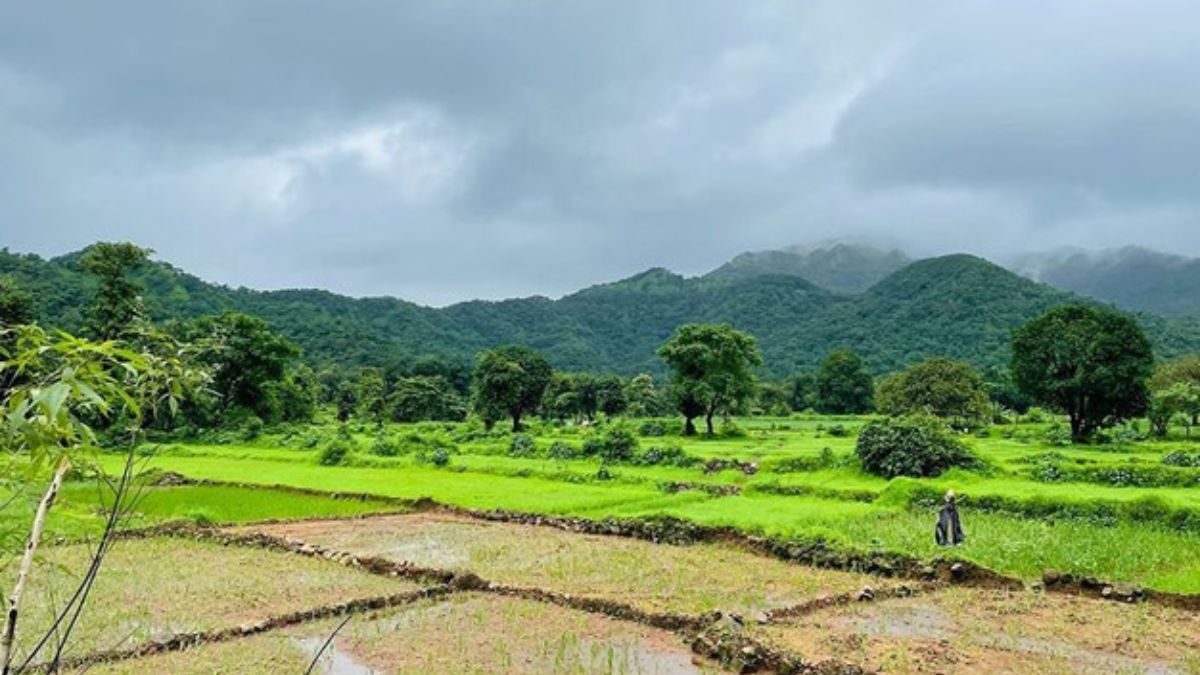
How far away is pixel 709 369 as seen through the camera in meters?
49.0

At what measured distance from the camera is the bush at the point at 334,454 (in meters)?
41.3

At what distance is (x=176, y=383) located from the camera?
3094 mm

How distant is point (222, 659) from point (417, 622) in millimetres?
3116

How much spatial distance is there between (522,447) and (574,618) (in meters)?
27.9

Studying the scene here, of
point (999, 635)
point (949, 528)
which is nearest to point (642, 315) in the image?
point (949, 528)

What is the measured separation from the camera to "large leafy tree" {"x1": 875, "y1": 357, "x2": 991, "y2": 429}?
174 feet

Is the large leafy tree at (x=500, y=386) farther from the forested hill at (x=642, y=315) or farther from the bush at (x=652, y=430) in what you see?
the forested hill at (x=642, y=315)

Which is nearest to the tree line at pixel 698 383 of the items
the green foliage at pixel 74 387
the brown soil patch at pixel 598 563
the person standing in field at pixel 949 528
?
the green foliage at pixel 74 387

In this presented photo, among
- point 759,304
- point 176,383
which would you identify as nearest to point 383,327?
point 759,304

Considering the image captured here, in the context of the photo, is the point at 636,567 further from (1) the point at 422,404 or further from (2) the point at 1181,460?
(1) the point at 422,404

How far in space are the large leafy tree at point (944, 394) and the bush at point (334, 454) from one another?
32.0m

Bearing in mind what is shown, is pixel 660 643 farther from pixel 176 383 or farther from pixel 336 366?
pixel 336 366

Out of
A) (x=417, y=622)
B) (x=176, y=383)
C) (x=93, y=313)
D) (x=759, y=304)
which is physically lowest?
(x=417, y=622)

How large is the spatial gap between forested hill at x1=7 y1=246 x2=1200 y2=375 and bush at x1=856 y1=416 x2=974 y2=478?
67542 millimetres
